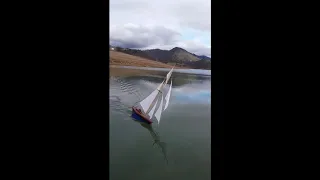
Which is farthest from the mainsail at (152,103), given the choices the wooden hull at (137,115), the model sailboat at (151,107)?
the wooden hull at (137,115)

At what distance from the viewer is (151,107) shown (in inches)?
242

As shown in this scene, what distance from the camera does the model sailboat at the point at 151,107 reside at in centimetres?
528

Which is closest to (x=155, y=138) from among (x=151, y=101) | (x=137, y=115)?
(x=137, y=115)

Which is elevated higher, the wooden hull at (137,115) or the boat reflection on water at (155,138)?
the wooden hull at (137,115)

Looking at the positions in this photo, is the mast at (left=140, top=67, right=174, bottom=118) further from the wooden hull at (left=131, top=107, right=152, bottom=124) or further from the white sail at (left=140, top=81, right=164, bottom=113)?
the wooden hull at (left=131, top=107, right=152, bottom=124)

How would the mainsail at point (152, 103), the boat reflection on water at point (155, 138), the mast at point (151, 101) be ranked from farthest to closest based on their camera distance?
the mast at point (151, 101)
the mainsail at point (152, 103)
the boat reflection on water at point (155, 138)

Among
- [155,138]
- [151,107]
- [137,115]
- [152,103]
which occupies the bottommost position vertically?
[155,138]

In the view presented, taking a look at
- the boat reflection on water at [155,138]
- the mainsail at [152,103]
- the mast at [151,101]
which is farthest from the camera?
the mast at [151,101]

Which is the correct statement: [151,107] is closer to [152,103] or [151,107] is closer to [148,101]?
[152,103]

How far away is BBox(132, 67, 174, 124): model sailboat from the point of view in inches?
208

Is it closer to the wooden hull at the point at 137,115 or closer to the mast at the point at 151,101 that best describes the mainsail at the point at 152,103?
the mast at the point at 151,101

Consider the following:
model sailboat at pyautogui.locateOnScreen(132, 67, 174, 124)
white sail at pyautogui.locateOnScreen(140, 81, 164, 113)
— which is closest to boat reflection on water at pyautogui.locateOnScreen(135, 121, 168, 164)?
model sailboat at pyautogui.locateOnScreen(132, 67, 174, 124)
